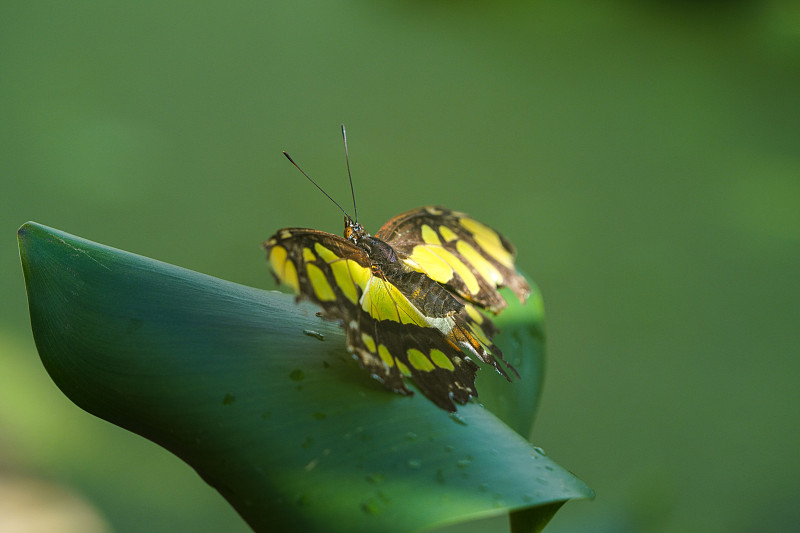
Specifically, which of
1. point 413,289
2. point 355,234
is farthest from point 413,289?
point 355,234

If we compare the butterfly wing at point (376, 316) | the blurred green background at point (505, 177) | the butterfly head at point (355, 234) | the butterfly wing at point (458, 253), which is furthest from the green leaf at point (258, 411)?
the blurred green background at point (505, 177)

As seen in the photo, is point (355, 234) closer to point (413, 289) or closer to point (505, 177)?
point (413, 289)

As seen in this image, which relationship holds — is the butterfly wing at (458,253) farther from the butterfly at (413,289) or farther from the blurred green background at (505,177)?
the blurred green background at (505,177)

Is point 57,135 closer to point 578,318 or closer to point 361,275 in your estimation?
point 361,275

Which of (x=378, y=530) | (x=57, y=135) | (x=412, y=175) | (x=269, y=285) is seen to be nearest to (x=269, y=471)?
(x=378, y=530)

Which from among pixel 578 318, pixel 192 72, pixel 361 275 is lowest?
pixel 578 318

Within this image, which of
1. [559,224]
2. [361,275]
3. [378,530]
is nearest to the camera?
[378,530]

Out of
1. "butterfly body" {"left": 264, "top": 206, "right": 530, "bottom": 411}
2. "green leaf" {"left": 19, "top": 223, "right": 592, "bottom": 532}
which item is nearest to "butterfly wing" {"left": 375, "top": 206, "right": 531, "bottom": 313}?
"butterfly body" {"left": 264, "top": 206, "right": 530, "bottom": 411}

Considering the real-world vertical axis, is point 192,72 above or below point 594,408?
above
